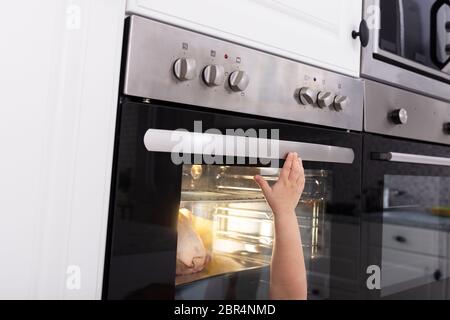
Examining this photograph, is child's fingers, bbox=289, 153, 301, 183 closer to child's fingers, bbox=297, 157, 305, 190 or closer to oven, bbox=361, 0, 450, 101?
child's fingers, bbox=297, 157, 305, 190

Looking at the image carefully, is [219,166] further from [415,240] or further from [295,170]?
[415,240]

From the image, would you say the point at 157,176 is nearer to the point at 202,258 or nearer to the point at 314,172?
the point at 202,258

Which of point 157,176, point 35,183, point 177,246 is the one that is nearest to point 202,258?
point 177,246

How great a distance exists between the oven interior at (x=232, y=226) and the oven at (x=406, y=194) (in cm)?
13

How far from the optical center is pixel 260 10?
2.55 ft

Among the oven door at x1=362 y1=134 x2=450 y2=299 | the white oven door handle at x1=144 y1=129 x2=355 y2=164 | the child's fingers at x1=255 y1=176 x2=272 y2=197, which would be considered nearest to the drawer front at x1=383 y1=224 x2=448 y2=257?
the oven door at x1=362 y1=134 x2=450 y2=299

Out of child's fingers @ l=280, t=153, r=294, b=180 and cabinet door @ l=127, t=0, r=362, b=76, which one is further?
child's fingers @ l=280, t=153, r=294, b=180

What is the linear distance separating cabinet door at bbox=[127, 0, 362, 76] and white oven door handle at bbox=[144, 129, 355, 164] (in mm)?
178

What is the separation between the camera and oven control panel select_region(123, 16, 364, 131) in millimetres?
627

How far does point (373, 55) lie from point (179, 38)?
0.53 m

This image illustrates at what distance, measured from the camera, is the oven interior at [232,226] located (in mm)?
706

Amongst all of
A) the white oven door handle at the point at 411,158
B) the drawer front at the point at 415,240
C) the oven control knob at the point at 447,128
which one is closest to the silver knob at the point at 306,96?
the white oven door handle at the point at 411,158

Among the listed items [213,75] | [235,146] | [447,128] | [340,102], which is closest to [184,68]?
[213,75]

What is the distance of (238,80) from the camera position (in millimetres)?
706
